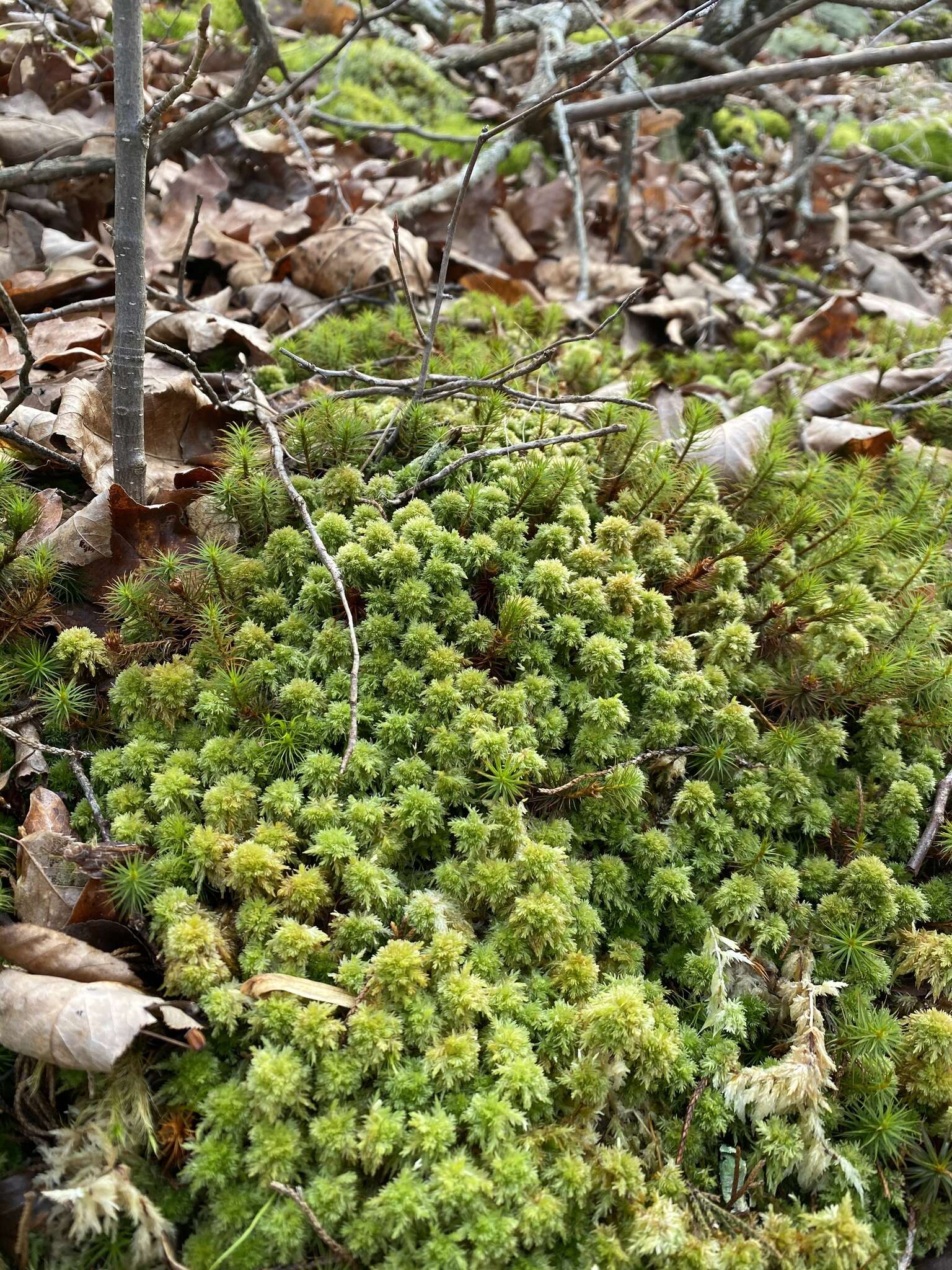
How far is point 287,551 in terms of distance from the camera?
258 centimetres

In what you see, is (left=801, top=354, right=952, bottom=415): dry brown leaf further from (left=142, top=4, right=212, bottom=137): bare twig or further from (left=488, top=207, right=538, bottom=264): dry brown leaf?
(left=142, top=4, right=212, bottom=137): bare twig

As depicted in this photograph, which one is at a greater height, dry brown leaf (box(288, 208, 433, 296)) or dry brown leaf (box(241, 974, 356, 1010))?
dry brown leaf (box(288, 208, 433, 296))

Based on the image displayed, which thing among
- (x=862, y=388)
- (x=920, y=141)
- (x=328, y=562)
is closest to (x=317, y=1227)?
(x=328, y=562)

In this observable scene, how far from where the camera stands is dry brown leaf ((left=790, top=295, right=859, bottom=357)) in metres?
4.79

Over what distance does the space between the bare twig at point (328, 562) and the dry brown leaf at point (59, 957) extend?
69 cm

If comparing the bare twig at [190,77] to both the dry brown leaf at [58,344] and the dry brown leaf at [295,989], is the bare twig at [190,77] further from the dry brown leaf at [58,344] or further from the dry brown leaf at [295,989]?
the dry brown leaf at [295,989]

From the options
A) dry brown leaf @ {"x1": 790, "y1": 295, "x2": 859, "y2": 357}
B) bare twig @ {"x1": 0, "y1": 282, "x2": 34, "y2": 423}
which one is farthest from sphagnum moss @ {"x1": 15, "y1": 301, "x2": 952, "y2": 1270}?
dry brown leaf @ {"x1": 790, "y1": 295, "x2": 859, "y2": 357}

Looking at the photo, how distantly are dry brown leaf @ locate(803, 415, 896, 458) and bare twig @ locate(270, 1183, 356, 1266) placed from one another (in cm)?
327

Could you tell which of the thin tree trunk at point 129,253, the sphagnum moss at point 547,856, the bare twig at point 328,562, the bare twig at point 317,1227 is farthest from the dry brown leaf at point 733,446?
the bare twig at point 317,1227

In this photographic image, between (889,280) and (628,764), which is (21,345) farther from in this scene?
(889,280)

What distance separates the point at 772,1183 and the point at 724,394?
3.34m

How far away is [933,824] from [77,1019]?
7.94 feet

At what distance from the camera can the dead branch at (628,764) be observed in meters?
2.37

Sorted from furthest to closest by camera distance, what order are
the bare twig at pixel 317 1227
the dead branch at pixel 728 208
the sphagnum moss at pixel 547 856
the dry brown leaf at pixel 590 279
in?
the dead branch at pixel 728 208, the dry brown leaf at pixel 590 279, the sphagnum moss at pixel 547 856, the bare twig at pixel 317 1227
